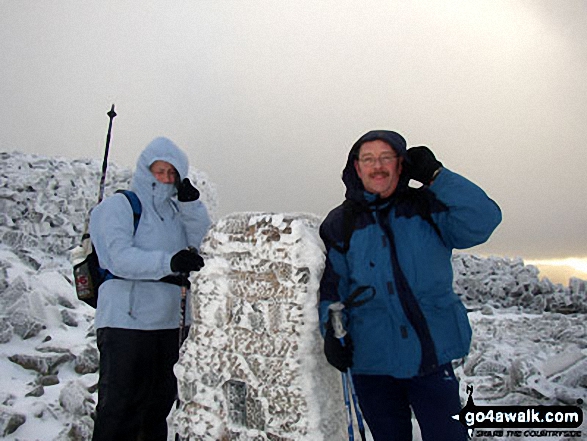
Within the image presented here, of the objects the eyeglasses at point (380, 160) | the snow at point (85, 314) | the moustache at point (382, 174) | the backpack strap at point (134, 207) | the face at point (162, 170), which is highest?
the face at point (162, 170)

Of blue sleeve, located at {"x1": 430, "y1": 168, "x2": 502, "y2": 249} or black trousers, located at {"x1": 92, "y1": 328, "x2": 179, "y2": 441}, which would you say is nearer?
blue sleeve, located at {"x1": 430, "y1": 168, "x2": 502, "y2": 249}

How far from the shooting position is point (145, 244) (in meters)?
3.15

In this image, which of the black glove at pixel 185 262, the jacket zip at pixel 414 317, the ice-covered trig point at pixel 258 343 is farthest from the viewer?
the black glove at pixel 185 262

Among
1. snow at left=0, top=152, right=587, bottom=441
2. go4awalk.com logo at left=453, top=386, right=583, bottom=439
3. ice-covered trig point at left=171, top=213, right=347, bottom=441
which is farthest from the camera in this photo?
snow at left=0, top=152, right=587, bottom=441

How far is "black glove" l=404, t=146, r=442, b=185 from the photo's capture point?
2506 mm

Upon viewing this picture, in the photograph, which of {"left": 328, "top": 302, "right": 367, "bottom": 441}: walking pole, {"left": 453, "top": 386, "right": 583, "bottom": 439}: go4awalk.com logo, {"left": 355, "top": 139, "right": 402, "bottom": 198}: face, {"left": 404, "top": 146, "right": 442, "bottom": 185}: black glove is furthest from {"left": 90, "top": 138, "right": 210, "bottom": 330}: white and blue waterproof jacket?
{"left": 453, "top": 386, "right": 583, "bottom": 439}: go4awalk.com logo

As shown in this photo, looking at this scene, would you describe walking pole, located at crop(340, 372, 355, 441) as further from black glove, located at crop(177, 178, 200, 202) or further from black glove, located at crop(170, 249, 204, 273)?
black glove, located at crop(177, 178, 200, 202)

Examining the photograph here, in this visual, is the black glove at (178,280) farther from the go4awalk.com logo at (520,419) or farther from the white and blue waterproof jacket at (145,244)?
the go4awalk.com logo at (520,419)

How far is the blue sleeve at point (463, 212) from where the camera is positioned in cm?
234

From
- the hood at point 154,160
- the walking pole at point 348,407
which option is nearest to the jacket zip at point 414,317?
the walking pole at point 348,407

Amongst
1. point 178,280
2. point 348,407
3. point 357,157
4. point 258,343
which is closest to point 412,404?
point 348,407

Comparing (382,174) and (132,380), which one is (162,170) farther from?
(382,174)

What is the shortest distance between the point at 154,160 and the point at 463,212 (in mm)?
1967

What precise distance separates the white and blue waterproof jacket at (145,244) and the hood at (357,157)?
120 centimetres
